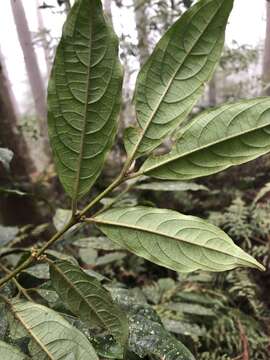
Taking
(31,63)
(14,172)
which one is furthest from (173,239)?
(31,63)

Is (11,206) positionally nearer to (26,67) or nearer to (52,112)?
(52,112)

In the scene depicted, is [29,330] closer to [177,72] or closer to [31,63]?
[177,72]

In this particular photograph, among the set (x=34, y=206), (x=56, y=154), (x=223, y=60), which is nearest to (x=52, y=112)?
(x=56, y=154)

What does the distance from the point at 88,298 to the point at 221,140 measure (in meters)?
0.28

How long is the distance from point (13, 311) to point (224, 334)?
3.29ft

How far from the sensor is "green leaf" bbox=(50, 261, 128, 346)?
1.61ft

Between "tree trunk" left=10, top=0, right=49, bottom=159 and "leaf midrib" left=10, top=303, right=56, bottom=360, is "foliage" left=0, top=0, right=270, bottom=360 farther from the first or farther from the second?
"tree trunk" left=10, top=0, right=49, bottom=159

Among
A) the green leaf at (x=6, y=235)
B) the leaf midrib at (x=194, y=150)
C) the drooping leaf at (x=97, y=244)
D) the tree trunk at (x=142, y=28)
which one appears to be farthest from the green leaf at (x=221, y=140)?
the tree trunk at (x=142, y=28)

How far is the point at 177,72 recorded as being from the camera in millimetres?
412

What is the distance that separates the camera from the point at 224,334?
128 centimetres

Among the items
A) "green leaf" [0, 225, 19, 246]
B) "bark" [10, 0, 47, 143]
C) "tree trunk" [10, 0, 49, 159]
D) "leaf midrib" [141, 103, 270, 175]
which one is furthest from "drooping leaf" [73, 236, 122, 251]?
"bark" [10, 0, 47, 143]

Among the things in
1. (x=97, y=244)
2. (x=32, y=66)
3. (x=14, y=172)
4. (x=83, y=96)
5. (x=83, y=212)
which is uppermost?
(x=83, y=96)

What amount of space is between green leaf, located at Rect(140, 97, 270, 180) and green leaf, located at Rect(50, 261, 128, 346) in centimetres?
19

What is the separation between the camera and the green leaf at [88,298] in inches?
19.3
